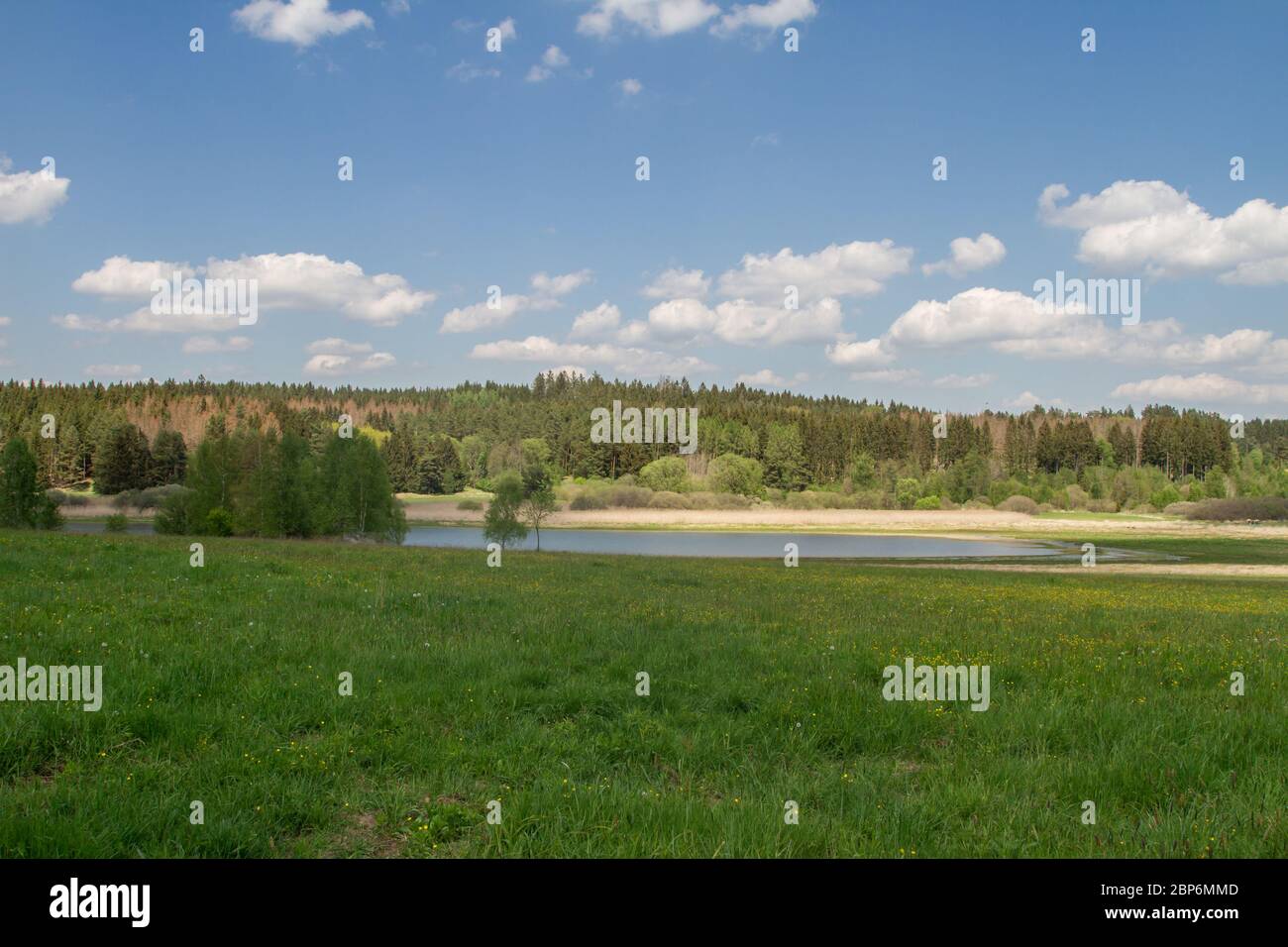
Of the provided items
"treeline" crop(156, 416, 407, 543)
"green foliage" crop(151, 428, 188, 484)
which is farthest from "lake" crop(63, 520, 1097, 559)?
"green foliage" crop(151, 428, 188, 484)

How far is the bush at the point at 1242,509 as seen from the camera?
13125cm

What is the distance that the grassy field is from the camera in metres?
5.43

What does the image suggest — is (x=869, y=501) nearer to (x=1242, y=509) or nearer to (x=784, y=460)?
(x=784, y=460)

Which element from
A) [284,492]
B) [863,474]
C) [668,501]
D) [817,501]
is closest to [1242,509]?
[863,474]

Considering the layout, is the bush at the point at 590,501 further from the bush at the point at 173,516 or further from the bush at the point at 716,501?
the bush at the point at 173,516

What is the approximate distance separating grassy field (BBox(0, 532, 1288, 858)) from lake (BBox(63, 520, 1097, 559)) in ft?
189

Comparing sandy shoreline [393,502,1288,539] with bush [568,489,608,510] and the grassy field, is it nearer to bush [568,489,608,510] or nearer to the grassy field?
bush [568,489,608,510]

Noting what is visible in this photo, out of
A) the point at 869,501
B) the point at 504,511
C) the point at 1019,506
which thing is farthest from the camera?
the point at 869,501

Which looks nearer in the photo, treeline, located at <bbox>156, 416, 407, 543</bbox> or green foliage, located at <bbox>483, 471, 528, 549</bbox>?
treeline, located at <bbox>156, 416, 407, 543</bbox>

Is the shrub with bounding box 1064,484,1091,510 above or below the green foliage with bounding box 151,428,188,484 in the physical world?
below

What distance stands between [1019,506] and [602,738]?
170m

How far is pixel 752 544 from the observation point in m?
95.1

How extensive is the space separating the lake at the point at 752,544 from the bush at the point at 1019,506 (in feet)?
186
